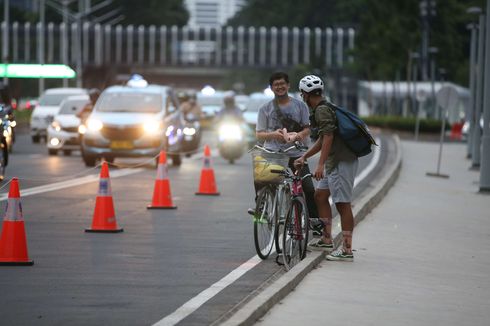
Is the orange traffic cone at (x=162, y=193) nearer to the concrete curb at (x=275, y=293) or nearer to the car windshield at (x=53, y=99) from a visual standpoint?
the concrete curb at (x=275, y=293)

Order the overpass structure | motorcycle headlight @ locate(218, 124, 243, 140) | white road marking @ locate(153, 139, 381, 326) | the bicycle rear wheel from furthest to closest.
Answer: the overpass structure, motorcycle headlight @ locate(218, 124, 243, 140), the bicycle rear wheel, white road marking @ locate(153, 139, 381, 326)

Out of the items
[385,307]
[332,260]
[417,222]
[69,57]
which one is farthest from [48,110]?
[69,57]

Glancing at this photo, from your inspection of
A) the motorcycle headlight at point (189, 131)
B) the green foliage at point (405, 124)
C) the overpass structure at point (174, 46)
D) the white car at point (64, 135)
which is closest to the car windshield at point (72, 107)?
the white car at point (64, 135)

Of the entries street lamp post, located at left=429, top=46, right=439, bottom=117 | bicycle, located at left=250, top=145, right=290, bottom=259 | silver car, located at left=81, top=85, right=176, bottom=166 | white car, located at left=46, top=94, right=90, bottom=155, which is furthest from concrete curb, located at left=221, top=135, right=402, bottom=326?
street lamp post, located at left=429, top=46, right=439, bottom=117

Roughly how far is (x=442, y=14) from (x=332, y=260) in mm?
77374

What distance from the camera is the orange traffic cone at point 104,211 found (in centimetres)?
1591

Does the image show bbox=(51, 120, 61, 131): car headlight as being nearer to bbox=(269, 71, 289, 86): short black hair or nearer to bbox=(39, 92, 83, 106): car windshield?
bbox=(39, 92, 83, 106): car windshield

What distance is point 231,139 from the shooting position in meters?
35.5

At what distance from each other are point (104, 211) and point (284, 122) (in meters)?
2.91

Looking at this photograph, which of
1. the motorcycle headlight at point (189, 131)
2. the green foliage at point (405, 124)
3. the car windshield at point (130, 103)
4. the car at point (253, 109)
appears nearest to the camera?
the car windshield at point (130, 103)

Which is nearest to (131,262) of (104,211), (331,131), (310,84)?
(331,131)

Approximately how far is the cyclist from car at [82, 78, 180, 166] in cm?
1752

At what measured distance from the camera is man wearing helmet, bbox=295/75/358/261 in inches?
511

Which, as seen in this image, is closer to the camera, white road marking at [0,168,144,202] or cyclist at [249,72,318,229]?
cyclist at [249,72,318,229]
